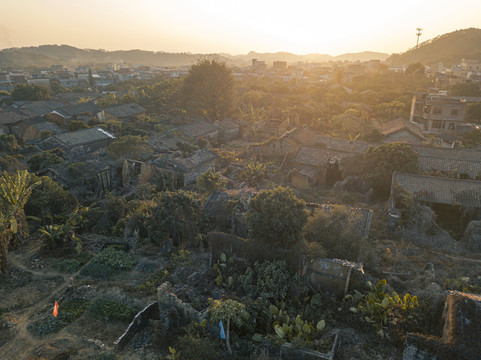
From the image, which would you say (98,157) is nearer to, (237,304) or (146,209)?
(146,209)

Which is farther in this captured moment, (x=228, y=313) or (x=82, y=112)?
(x=82, y=112)

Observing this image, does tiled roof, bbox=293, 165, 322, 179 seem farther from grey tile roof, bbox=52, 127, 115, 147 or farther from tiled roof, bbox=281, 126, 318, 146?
grey tile roof, bbox=52, 127, 115, 147

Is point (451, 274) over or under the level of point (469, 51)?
under

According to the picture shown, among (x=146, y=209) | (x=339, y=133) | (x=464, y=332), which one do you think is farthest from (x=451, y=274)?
(x=339, y=133)

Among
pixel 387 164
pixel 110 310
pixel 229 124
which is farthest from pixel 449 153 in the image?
pixel 110 310

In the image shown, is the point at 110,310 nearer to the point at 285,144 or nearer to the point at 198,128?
the point at 285,144

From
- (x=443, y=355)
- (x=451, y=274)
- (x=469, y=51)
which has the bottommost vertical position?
(x=451, y=274)

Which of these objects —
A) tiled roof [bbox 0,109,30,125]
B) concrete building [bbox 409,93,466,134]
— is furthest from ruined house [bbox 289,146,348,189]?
tiled roof [bbox 0,109,30,125]
